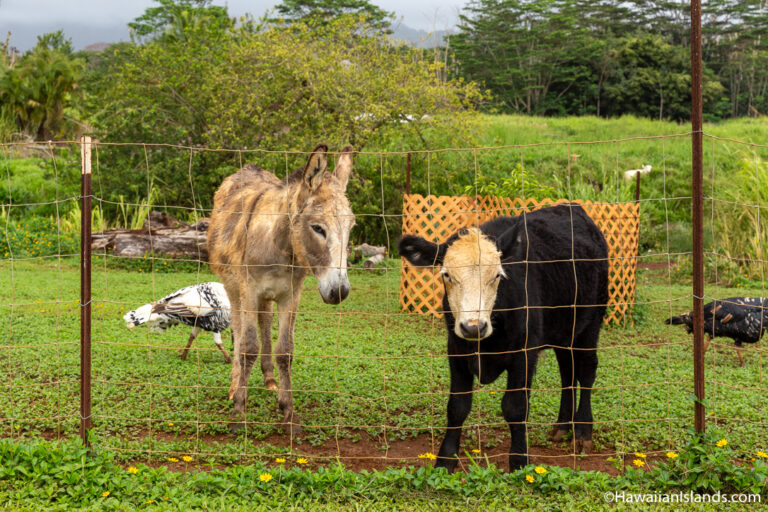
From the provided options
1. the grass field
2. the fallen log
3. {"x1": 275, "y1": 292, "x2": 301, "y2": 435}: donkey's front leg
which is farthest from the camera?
the fallen log

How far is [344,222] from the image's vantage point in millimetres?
4441

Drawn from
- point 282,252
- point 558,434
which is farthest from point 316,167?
point 558,434

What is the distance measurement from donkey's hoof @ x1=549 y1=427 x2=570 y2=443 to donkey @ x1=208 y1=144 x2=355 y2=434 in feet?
6.48

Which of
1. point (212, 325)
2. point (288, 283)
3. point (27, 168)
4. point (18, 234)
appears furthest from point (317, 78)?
point (27, 168)

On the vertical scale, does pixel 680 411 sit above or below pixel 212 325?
below

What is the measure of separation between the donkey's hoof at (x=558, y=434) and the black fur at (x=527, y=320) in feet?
0.08

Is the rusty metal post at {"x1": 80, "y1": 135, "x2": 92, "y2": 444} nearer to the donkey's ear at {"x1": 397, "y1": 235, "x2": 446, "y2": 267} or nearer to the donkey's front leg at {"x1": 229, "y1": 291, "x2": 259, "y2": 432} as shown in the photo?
the donkey's front leg at {"x1": 229, "y1": 291, "x2": 259, "y2": 432}

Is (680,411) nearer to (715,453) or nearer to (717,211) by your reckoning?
(715,453)

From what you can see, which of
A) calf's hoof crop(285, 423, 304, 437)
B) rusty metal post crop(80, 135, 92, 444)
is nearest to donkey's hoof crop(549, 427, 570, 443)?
calf's hoof crop(285, 423, 304, 437)

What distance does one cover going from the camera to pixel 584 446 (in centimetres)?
468

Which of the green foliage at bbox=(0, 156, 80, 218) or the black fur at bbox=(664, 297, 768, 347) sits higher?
the green foliage at bbox=(0, 156, 80, 218)

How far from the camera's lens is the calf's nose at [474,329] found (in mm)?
3627

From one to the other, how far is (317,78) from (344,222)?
9.66 m

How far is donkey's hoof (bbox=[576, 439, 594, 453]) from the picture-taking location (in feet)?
15.3
